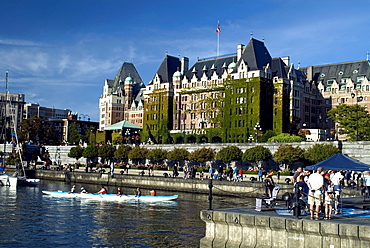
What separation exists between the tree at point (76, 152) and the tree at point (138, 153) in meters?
18.9

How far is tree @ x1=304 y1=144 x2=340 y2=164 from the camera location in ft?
233

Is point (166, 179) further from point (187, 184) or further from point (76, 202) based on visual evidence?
point (76, 202)

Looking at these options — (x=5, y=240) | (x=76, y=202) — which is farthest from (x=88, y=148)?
(x=5, y=240)

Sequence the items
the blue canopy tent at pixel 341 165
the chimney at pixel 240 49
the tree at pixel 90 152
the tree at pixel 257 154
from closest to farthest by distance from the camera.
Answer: the blue canopy tent at pixel 341 165, the tree at pixel 257 154, the tree at pixel 90 152, the chimney at pixel 240 49

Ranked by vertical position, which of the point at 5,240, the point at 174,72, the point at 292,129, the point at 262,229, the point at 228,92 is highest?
the point at 174,72

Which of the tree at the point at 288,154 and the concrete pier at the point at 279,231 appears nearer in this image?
the concrete pier at the point at 279,231

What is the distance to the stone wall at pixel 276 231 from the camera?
19859 mm

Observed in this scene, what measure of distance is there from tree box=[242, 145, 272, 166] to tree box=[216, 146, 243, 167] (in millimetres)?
2176

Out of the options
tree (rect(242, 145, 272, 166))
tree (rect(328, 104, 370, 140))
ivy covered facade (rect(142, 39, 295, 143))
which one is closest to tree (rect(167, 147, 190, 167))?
tree (rect(242, 145, 272, 166))

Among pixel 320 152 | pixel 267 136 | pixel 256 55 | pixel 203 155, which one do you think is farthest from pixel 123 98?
pixel 320 152

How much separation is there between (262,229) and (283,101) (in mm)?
90741

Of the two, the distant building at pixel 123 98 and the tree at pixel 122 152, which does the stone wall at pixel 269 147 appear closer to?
the tree at pixel 122 152

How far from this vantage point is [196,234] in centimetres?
3150

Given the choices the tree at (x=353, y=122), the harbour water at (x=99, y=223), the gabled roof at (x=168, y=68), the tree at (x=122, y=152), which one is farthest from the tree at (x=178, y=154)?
the gabled roof at (x=168, y=68)
